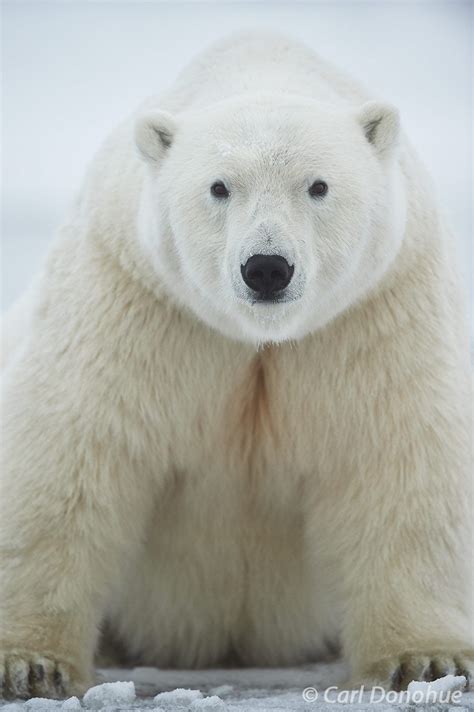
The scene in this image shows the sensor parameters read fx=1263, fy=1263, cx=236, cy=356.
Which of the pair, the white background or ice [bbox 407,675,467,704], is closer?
ice [bbox 407,675,467,704]

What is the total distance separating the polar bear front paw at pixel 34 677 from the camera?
13.1ft

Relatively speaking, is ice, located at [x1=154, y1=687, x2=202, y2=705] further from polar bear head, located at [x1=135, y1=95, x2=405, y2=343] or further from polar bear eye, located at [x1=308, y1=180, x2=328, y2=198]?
polar bear eye, located at [x1=308, y1=180, x2=328, y2=198]

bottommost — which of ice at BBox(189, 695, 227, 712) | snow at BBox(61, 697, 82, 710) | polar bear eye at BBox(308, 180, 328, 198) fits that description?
snow at BBox(61, 697, 82, 710)

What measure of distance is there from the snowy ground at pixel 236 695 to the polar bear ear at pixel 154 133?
169 centimetres

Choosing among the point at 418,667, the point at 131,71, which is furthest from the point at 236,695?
the point at 131,71

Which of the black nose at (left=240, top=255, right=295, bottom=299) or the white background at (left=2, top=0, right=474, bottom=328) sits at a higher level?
the white background at (left=2, top=0, right=474, bottom=328)

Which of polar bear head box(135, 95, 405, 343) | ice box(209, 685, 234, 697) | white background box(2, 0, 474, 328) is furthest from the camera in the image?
white background box(2, 0, 474, 328)

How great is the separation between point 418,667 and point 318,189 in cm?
155

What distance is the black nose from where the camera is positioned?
3.57m

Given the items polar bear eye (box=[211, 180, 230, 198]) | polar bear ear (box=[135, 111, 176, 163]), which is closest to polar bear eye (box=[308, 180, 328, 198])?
polar bear eye (box=[211, 180, 230, 198])

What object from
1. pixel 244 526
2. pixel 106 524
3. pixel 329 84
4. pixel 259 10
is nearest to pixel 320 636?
pixel 244 526

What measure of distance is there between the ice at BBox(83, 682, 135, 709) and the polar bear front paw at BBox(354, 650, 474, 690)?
789mm

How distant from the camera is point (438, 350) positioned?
14.1 feet

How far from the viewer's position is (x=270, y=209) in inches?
146
